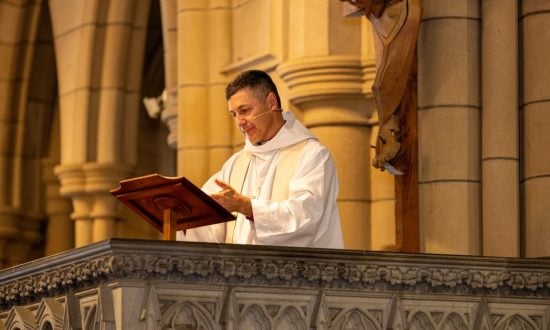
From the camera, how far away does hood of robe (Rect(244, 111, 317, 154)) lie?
7520mm

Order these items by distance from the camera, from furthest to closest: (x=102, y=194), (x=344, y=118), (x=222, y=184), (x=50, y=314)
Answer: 1. (x=102, y=194)
2. (x=344, y=118)
3. (x=222, y=184)
4. (x=50, y=314)

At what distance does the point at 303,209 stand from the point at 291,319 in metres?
0.94

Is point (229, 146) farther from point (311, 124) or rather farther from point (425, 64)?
point (425, 64)

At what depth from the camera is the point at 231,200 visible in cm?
689

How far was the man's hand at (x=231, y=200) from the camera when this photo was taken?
6.85 metres

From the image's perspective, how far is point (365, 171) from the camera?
1014cm

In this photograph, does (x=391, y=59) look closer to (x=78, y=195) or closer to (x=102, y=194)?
(x=102, y=194)

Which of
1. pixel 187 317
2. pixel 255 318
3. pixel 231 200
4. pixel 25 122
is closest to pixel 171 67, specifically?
pixel 25 122

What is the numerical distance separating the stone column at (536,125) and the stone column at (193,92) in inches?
124

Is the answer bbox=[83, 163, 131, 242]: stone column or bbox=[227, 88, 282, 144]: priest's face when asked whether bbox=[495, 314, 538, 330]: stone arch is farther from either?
bbox=[83, 163, 131, 242]: stone column

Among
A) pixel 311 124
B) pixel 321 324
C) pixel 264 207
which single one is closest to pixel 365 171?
pixel 311 124

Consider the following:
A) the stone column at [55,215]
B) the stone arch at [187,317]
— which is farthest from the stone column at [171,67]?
the stone arch at [187,317]

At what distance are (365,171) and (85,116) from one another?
4.67 metres

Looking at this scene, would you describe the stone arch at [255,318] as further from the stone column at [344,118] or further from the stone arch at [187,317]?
the stone column at [344,118]
